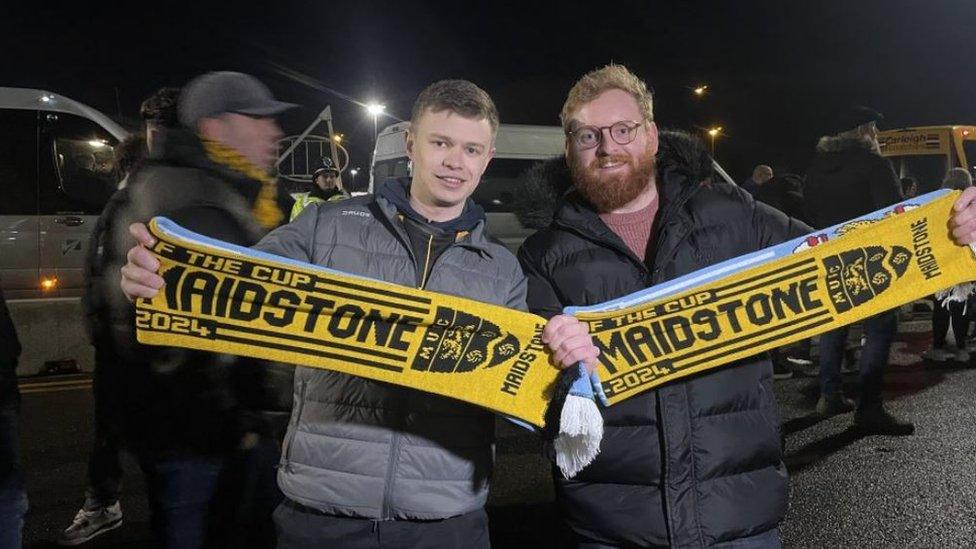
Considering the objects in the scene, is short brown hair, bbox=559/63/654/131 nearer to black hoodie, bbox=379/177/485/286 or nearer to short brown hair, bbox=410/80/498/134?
short brown hair, bbox=410/80/498/134

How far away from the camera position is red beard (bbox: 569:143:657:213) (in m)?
2.21

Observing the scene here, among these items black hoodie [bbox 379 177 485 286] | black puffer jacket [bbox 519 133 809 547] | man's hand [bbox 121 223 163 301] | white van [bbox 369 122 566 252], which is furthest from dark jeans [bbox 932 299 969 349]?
man's hand [bbox 121 223 163 301]

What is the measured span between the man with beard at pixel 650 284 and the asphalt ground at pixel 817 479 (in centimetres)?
Answer: 195

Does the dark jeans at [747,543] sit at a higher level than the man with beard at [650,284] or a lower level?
lower

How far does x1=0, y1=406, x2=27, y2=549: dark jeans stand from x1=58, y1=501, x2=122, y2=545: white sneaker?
1.81 m

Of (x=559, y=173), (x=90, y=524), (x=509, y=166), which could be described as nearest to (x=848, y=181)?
(x=559, y=173)

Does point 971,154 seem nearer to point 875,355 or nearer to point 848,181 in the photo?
point 848,181

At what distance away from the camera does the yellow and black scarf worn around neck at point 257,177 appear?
103 inches

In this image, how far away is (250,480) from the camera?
8.99 ft

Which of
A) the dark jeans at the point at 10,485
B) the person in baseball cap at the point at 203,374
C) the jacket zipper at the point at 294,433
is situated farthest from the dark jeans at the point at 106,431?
the jacket zipper at the point at 294,433

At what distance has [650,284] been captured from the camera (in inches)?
83.3

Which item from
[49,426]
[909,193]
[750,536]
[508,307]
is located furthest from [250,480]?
[909,193]

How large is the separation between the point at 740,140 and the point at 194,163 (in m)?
56.0

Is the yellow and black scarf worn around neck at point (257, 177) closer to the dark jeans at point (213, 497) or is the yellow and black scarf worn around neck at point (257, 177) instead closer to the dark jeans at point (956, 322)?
the dark jeans at point (213, 497)
